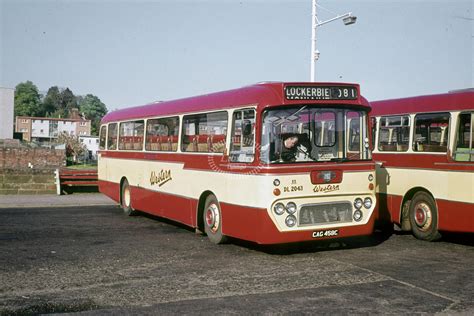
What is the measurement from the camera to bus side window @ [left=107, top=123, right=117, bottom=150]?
1720 cm

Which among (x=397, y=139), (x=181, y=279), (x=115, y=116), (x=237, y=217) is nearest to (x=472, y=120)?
(x=397, y=139)

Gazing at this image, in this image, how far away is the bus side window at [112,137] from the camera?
17.2 metres

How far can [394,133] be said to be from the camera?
12.3m

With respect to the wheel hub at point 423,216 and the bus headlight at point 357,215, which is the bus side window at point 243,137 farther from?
the wheel hub at point 423,216

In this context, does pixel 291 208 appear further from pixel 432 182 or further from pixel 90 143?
pixel 90 143

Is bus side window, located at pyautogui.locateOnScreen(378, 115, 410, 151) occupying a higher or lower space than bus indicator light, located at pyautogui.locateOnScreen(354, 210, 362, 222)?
higher

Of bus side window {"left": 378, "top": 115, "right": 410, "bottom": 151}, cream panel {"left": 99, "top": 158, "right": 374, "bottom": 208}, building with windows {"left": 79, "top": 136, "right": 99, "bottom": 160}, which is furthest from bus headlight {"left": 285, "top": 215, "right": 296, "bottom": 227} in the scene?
building with windows {"left": 79, "top": 136, "right": 99, "bottom": 160}

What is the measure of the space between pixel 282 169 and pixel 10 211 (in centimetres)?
1037

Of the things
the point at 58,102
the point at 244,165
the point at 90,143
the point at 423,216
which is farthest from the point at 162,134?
the point at 58,102

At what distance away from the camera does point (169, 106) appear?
13.3 m

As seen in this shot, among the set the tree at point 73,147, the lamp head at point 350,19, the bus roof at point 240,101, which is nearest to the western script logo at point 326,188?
the bus roof at point 240,101

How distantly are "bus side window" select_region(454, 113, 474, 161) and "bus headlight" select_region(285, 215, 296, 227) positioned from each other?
3.45m

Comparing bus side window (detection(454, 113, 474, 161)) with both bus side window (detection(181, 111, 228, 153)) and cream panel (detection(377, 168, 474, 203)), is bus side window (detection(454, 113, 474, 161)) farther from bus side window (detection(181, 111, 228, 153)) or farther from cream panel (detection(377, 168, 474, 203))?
bus side window (detection(181, 111, 228, 153))

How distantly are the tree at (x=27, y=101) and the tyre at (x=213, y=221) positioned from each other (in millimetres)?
165634
